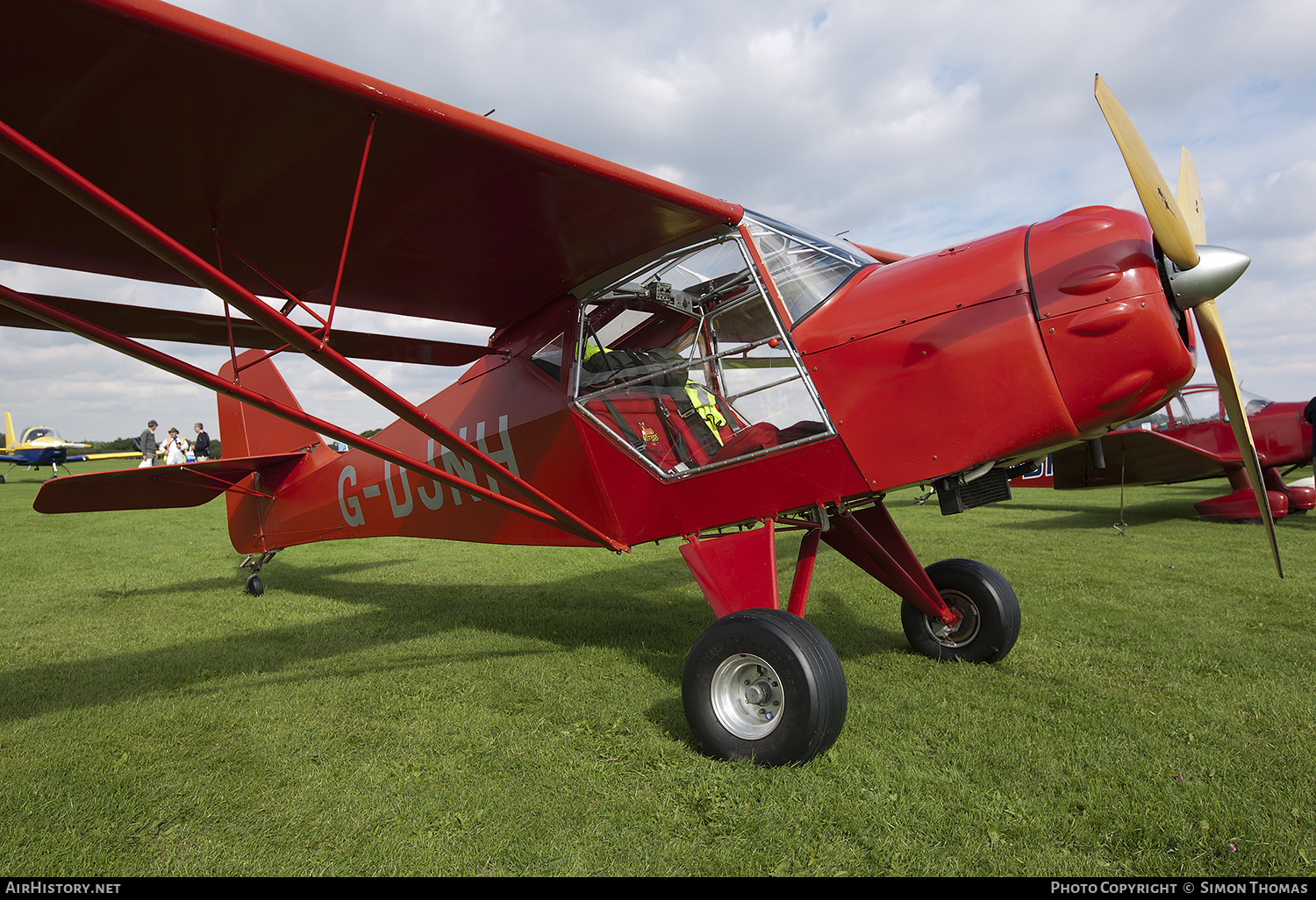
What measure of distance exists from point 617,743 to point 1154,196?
10.7 feet

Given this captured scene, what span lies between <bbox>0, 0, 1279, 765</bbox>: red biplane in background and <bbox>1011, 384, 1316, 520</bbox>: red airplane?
8.38m

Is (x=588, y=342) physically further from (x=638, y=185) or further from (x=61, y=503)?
(x=61, y=503)

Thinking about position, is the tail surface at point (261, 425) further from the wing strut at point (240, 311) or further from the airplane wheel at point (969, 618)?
the airplane wheel at point (969, 618)

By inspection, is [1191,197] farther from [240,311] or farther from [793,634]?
[240,311]

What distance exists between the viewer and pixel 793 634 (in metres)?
3.00

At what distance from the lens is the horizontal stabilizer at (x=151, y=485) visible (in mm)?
5059

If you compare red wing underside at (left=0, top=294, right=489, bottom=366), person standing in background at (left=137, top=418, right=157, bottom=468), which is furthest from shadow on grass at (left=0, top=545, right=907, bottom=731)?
person standing in background at (left=137, top=418, right=157, bottom=468)

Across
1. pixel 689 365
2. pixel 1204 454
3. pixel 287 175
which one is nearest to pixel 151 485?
pixel 287 175

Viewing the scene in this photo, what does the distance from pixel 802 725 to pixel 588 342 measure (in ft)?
8.39

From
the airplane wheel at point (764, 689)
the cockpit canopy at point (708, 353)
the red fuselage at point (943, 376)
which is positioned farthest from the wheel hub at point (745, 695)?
the cockpit canopy at point (708, 353)

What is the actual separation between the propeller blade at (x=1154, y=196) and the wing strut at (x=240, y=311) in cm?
310

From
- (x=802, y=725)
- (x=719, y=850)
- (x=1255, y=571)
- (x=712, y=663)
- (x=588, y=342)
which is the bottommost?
(x=1255, y=571)
